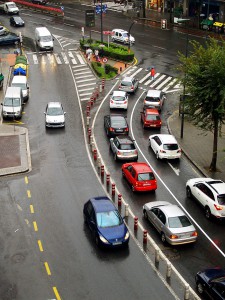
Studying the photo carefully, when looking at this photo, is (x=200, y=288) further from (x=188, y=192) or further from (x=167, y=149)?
(x=167, y=149)

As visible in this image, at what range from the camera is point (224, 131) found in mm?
47438

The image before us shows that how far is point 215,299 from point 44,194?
578 inches

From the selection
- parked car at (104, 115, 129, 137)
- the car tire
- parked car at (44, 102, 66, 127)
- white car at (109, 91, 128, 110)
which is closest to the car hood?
the car tire

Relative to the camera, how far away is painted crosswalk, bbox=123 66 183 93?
5866 centimetres

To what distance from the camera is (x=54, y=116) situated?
4659 centimetres

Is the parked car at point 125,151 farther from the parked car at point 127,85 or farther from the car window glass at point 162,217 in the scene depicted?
the parked car at point 127,85

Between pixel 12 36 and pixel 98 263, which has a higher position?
pixel 12 36

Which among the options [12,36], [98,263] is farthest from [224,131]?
[12,36]

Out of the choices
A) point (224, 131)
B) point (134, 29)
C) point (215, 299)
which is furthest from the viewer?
point (134, 29)

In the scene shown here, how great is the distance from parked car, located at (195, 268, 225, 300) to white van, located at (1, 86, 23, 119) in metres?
27.2

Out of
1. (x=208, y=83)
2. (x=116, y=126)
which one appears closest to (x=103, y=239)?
(x=208, y=83)

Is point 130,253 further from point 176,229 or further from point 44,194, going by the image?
point 44,194

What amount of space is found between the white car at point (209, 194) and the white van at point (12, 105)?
19.1 m

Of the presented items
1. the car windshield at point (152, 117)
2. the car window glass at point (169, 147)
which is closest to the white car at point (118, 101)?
the car windshield at point (152, 117)
